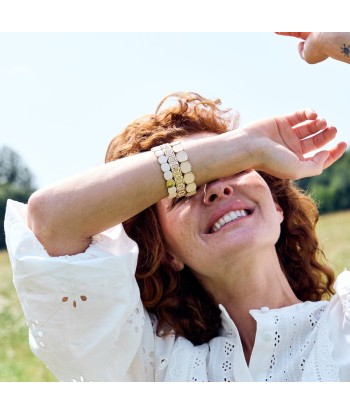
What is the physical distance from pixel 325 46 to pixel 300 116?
253 mm

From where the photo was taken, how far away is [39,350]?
7.14ft

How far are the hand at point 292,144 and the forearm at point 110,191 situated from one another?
65 mm

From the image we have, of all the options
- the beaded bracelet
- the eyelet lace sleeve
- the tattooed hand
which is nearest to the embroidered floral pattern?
the eyelet lace sleeve

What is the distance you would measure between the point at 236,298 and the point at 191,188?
0.56 metres

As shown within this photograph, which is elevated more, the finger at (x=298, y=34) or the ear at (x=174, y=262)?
the finger at (x=298, y=34)

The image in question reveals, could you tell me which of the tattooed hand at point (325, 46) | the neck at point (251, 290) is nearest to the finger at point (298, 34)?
the tattooed hand at point (325, 46)

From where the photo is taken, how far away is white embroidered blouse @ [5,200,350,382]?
6.85 ft

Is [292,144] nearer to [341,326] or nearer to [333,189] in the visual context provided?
[341,326]

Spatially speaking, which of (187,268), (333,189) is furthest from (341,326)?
(333,189)

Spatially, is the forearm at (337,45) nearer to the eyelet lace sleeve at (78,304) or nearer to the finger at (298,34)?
the finger at (298,34)

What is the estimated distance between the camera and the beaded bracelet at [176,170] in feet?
6.81

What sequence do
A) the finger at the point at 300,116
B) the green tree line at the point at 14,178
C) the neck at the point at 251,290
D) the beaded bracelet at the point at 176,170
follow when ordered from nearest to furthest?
the beaded bracelet at the point at 176,170 < the finger at the point at 300,116 < the neck at the point at 251,290 < the green tree line at the point at 14,178

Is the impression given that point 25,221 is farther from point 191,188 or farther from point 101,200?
point 191,188

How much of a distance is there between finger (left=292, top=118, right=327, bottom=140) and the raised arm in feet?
0.42
